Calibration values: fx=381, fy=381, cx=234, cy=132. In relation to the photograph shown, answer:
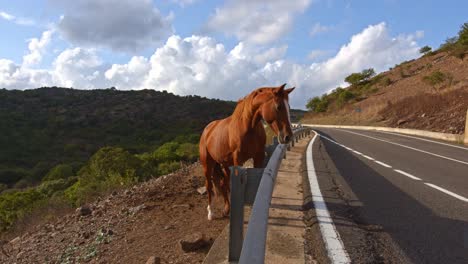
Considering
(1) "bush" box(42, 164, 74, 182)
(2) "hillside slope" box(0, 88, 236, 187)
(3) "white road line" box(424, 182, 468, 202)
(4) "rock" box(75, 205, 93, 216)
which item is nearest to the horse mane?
(3) "white road line" box(424, 182, 468, 202)

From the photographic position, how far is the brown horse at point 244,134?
4402 mm

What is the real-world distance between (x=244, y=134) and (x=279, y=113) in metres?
0.70

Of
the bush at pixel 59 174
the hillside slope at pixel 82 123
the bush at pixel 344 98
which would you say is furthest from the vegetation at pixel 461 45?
the bush at pixel 59 174

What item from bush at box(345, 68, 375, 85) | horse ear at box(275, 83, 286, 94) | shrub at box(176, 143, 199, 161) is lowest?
shrub at box(176, 143, 199, 161)

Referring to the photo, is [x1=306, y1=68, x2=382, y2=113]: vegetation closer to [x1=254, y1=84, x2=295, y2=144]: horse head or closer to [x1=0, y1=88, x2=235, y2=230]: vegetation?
[x1=0, y1=88, x2=235, y2=230]: vegetation

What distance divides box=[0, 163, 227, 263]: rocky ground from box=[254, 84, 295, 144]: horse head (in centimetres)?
156

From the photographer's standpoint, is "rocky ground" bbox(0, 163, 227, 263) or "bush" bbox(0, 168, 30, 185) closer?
"rocky ground" bbox(0, 163, 227, 263)

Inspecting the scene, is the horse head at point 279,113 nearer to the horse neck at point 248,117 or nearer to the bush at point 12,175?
the horse neck at point 248,117

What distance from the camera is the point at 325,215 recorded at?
4977 millimetres

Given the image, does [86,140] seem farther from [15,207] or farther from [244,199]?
[244,199]

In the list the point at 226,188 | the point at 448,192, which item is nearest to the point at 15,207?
the point at 226,188

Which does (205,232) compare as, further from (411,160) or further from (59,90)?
(59,90)

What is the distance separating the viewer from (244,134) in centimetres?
491

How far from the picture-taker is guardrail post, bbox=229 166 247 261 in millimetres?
3289
